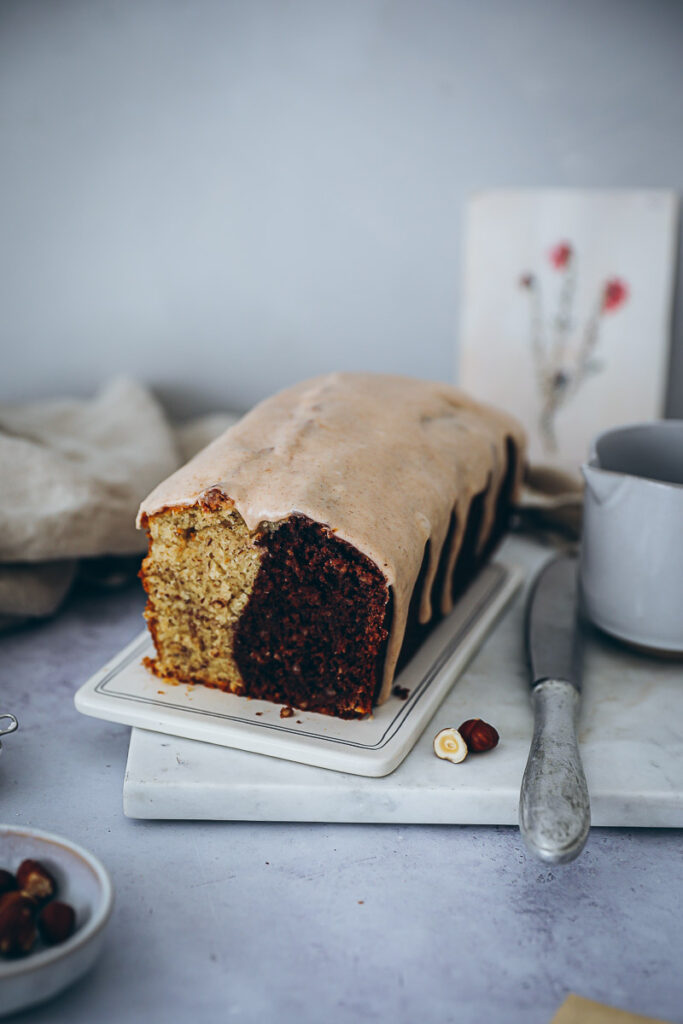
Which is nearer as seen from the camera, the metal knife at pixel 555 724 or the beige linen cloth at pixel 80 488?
the metal knife at pixel 555 724

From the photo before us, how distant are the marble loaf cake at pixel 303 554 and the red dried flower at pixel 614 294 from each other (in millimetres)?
656

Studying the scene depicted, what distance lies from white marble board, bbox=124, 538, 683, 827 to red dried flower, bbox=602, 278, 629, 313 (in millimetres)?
893

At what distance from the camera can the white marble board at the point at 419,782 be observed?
103cm

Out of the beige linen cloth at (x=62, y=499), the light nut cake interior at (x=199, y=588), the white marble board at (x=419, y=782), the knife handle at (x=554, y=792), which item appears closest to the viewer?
the knife handle at (x=554, y=792)

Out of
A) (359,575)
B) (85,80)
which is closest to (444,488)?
(359,575)

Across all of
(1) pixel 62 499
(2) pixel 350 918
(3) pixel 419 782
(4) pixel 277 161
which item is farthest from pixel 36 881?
(4) pixel 277 161

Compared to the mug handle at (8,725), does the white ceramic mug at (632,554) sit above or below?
above

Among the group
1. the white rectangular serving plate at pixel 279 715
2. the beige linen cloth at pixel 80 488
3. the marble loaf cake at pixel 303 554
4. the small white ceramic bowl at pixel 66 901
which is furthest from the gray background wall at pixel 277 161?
the small white ceramic bowl at pixel 66 901

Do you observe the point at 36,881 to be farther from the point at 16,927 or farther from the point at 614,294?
the point at 614,294

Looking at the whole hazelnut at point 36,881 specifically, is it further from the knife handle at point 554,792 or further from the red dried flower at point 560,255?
the red dried flower at point 560,255

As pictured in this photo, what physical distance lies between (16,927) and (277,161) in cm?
145

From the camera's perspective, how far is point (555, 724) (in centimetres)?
106

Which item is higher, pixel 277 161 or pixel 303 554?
pixel 277 161

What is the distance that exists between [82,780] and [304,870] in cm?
30
